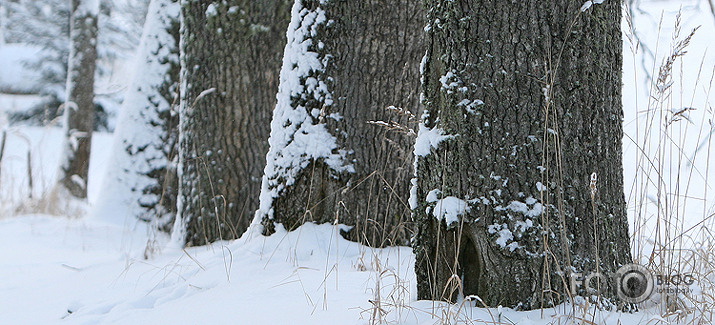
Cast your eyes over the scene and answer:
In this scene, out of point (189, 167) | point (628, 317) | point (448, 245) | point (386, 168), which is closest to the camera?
point (628, 317)

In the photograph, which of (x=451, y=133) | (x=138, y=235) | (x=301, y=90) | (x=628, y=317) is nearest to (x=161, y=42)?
(x=138, y=235)

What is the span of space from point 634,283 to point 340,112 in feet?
5.03

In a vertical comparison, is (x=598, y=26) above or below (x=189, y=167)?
above

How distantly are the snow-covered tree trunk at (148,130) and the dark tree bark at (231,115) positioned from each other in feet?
5.50

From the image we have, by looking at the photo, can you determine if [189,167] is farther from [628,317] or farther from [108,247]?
[628,317]

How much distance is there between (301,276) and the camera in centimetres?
240

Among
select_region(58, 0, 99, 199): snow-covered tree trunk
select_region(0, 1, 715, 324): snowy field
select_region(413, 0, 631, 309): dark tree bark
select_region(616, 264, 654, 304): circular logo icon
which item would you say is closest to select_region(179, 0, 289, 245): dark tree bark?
select_region(0, 1, 715, 324): snowy field

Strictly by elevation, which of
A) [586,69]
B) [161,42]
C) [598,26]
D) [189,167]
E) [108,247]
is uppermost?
[161,42]

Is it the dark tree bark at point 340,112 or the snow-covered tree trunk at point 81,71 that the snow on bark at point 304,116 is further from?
the snow-covered tree trunk at point 81,71

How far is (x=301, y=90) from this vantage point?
287cm

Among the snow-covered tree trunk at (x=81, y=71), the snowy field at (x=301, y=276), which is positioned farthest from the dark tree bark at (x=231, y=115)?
the snow-covered tree trunk at (x=81, y=71)

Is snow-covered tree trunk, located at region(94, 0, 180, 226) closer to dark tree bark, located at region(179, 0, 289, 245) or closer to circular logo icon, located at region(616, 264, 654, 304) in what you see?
dark tree bark, located at region(179, 0, 289, 245)

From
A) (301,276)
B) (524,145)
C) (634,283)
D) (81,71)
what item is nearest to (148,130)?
(301,276)

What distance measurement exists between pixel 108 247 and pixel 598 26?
385 cm
